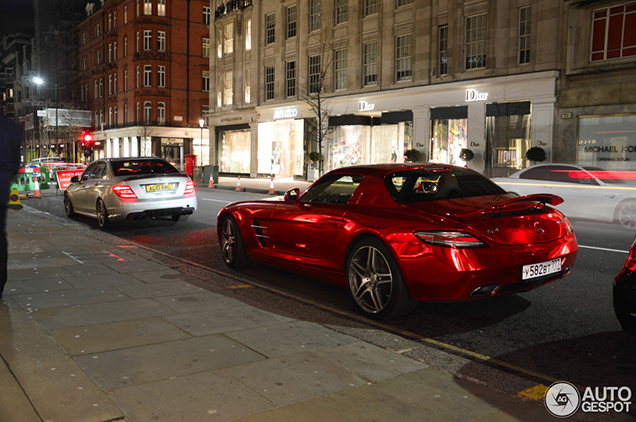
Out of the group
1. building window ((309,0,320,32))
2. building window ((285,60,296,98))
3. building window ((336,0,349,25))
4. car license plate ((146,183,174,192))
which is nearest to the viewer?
car license plate ((146,183,174,192))

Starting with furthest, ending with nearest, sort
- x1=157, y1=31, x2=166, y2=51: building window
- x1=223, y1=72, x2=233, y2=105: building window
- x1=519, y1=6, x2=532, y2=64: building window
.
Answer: x1=157, y1=31, x2=166, y2=51: building window
x1=223, y1=72, x2=233, y2=105: building window
x1=519, y1=6, x2=532, y2=64: building window

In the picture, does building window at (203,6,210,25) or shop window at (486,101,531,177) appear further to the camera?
building window at (203,6,210,25)

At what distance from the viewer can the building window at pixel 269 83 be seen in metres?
38.6

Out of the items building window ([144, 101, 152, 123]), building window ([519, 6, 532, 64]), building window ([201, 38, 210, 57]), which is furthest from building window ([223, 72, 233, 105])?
building window ([519, 6, 532, 64])

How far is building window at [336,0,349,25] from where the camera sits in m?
32.3

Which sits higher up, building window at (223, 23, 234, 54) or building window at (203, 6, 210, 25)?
building window at (203, 6, 210, 25)

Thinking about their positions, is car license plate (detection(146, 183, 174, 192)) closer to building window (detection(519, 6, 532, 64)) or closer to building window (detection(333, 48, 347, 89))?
building window (detection(519, 6, 532, 64))

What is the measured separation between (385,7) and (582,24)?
1095cm

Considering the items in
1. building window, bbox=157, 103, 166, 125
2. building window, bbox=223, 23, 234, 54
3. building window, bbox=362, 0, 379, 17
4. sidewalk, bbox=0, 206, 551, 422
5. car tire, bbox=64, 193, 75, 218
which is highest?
building window, bbox=223, 23, 234, 54

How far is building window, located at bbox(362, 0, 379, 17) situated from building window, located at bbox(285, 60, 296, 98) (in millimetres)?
6944

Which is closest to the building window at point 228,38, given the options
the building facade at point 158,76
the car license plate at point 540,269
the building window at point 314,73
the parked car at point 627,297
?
the building window at point 314,73

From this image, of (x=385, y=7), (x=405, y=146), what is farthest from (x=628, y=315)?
(x=385, y=7)

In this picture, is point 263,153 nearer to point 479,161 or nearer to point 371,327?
point 479,161

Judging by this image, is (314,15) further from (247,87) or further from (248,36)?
(247,87)
